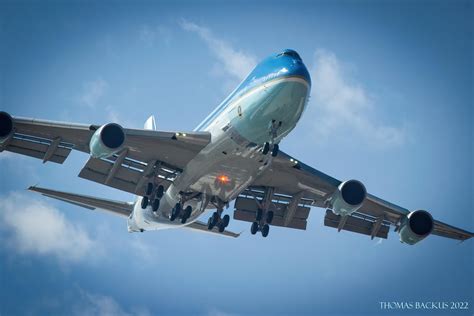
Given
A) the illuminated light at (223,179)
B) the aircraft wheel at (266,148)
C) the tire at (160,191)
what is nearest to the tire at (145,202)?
the tire at (160,191)

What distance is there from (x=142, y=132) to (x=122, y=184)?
4.27 meters

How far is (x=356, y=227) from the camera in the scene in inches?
1474

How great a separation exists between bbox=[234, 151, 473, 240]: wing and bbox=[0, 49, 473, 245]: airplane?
52mm

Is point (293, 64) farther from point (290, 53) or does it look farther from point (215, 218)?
point (215, 218)

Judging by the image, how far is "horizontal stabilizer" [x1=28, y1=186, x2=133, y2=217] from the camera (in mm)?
31797

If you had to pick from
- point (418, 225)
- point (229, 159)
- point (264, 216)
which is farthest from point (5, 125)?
point (418, 225)

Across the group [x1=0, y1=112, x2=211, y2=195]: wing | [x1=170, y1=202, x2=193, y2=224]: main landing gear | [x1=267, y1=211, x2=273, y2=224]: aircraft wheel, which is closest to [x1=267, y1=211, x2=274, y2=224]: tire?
[x1=267, y1=211, x2=273, y2=224]: aircraft wheel

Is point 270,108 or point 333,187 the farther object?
point 333,187

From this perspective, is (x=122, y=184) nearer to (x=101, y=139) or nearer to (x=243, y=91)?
(x=101, y=139)

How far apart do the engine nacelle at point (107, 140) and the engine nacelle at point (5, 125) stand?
3.39 metres

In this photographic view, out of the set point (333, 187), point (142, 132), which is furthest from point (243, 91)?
point (333, 187)

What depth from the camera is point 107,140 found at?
28469 mm

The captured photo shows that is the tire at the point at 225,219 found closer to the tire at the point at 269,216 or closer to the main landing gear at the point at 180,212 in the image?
the main landing gear at the point at 180,212

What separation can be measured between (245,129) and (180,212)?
711 cm
